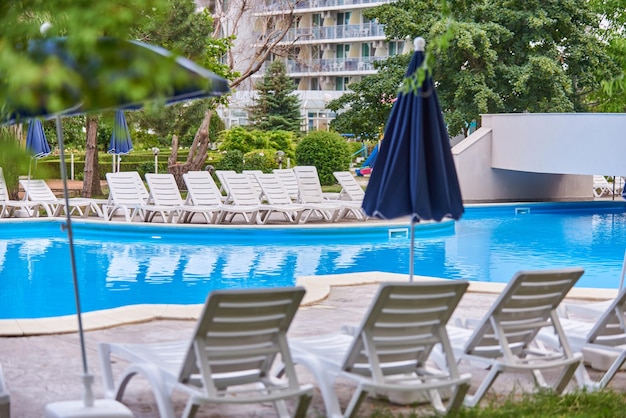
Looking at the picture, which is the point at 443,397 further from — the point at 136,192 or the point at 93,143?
the point at 93,143

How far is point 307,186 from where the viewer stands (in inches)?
721

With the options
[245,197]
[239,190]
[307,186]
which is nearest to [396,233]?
[307,186]

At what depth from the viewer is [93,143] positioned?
21469 millimetres

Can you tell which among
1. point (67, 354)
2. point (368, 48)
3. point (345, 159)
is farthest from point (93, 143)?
point (368, 48)

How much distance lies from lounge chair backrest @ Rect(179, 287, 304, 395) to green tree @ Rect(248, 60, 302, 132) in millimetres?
39805

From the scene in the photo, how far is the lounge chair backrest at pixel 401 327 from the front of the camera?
15.8ft

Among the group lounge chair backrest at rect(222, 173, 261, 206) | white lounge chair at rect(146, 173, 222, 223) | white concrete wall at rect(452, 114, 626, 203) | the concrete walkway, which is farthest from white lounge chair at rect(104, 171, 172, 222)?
the concrete walkway

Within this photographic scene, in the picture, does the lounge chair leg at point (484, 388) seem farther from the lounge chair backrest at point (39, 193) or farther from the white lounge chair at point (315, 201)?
the lounge chair backrest at point (39, 193)

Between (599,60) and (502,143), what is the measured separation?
190 inches

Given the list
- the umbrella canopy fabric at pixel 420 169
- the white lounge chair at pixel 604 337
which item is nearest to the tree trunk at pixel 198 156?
the umbrella canopy fabric at pixel 420 169

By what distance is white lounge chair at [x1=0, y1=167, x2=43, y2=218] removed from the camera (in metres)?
17.7

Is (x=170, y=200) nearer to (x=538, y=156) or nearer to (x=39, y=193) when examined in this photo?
(x=39, y=193)

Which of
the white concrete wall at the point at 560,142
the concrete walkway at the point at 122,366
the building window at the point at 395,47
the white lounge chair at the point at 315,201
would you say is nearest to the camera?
the concrete walkway at the point at 122,366

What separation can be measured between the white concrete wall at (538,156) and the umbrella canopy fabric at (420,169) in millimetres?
14942
